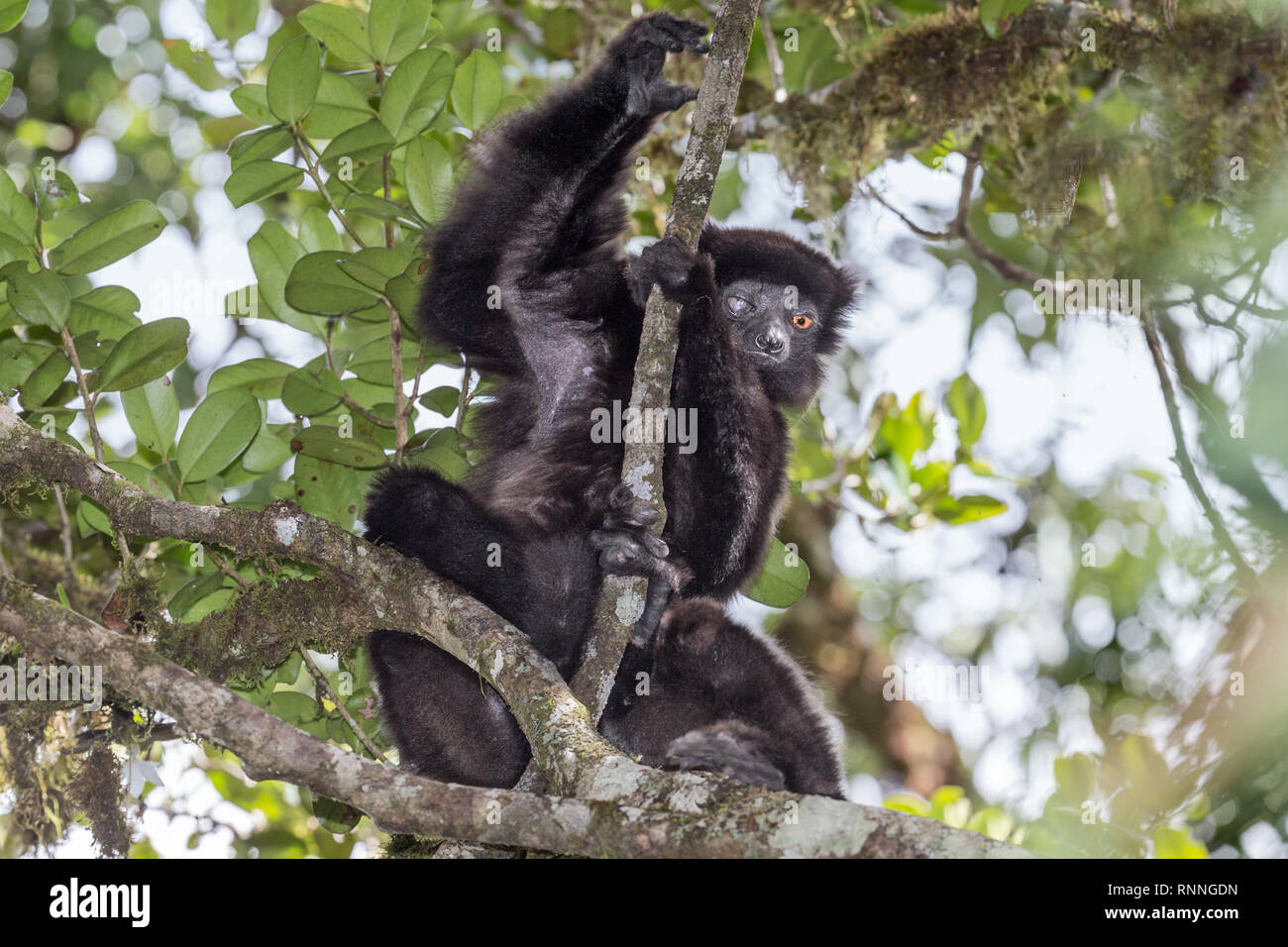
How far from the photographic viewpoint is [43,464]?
4.27 metres

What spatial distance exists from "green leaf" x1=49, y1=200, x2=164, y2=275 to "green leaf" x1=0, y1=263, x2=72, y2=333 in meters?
0.26

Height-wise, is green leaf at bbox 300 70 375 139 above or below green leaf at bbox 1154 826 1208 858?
above

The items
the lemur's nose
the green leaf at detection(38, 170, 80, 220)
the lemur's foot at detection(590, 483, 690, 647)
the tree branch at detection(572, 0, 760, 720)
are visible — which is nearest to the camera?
the tree branch at detection(572, 0, 760, 720)

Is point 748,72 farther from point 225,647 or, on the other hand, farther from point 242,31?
point 225,647

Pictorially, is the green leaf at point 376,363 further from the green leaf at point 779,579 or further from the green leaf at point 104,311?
the green leaf at point 779,579

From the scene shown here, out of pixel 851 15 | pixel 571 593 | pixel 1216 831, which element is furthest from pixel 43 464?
pixel 1216 831

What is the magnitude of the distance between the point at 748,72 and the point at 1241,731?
16.7 ft

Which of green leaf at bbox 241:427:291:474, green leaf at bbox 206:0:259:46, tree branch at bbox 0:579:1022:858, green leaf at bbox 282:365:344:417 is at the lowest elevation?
tree branch at bbox 0:579:1022:858

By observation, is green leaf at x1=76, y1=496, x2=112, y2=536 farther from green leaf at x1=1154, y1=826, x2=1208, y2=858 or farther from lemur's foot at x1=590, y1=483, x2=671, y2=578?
green leaf at x1=1154, y1=826, x2=1208, y2=858

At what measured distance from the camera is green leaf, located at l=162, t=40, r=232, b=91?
5.65 m

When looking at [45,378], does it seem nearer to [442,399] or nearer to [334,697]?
[442,399]

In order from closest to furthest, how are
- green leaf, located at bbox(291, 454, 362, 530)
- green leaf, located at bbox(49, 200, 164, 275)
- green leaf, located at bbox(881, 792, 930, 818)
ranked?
green leaf, located at bbox(49, 200, 164, 275)
green leaf, located at bbox(291, 454, 362, 530)
green leaf, located at bbox(881, 792, 930, 818)

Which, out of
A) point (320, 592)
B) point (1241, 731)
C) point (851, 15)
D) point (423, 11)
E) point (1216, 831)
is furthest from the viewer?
point (851, 15)

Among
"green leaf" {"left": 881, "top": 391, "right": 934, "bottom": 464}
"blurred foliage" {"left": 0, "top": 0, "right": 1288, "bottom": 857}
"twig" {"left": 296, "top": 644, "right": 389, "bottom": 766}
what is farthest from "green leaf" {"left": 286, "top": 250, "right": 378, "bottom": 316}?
"green leaf" {"left": 881, "top": 391, "right": 934, "bottom": 464}
